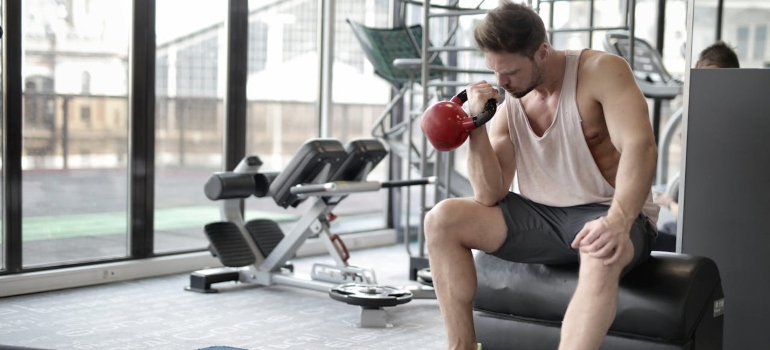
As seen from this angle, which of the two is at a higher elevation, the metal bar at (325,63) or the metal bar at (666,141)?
the metal bar at (325,63)

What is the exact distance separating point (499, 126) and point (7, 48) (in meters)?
2.37

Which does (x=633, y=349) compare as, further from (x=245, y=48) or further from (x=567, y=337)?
(x=245, y=48)

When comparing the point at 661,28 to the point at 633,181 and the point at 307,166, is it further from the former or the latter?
the point at 633,181

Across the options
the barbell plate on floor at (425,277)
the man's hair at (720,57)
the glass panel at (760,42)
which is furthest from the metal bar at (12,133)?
the glass panel at (760,42)

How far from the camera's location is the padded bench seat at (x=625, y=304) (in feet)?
7.41

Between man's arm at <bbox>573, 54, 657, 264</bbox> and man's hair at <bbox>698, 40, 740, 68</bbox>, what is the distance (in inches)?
54.2

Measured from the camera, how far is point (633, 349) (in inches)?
90.5

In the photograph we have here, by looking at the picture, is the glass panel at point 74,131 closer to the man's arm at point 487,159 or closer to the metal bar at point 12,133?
the metal bar at point 12,133

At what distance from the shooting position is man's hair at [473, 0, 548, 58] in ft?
7.37

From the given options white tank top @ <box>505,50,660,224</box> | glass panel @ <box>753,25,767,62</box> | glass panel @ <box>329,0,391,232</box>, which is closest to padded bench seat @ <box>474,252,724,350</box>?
white tank top @ <box>505,50,660,224</box>

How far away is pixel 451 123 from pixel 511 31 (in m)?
0.27

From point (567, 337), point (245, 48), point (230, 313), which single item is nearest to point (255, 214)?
point (245, 48)

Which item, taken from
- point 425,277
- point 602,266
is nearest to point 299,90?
point 425,277

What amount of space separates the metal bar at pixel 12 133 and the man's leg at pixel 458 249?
2.29m
